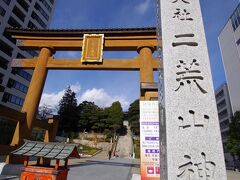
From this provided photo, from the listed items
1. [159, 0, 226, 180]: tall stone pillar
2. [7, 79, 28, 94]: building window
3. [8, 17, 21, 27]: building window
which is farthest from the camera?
[8, 17, 21, 27]: building window

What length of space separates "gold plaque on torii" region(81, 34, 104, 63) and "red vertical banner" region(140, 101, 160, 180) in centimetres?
535

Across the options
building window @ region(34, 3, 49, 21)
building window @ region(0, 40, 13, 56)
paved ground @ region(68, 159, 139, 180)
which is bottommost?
paved ground @ region(68, 159, 139, 180)

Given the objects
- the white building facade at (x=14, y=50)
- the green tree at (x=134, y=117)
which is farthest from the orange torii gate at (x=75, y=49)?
the green tree at (x=134, y=117)

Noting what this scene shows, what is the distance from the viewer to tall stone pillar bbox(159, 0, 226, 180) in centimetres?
320

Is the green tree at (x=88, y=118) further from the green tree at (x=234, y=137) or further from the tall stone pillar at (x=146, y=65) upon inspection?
the tall stone pillar at (x=146, y=65)

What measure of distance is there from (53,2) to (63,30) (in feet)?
123

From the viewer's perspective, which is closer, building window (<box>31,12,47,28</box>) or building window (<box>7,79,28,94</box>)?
building window (<box>7,79,28,94</box>)

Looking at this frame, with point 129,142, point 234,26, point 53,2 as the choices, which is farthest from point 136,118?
point 53,2

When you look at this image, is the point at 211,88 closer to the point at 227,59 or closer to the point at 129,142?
the point at 227,59

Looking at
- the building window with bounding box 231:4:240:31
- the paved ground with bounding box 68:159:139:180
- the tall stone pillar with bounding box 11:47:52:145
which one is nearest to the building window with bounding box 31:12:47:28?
the tall stone pillar with bounding box 11:47:52:145

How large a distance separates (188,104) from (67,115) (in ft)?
147

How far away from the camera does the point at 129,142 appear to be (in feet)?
144

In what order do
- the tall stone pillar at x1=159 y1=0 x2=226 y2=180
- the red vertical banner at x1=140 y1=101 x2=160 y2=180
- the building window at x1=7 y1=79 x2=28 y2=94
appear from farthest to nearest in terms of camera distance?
the building window at x1=7 y1=79 x2=28 y2=94
the red vertical banner at x1=140 y1=101 x2=160 y2=180
the tall stone pillar at x1=159 y1=0 x2=226 y2=180

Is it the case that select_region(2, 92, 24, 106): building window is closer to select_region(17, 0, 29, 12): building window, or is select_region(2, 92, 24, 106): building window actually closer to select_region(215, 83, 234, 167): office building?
select_region(17, 0, 29, 12): building window
